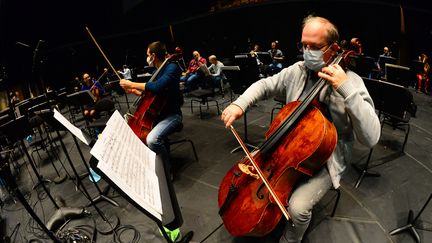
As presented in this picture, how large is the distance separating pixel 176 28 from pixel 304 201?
42.0 feet

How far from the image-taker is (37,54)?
238 cm

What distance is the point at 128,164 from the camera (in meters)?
1.18

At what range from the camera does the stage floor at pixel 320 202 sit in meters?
2.21

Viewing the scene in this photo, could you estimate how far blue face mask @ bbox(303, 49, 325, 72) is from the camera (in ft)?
5.43

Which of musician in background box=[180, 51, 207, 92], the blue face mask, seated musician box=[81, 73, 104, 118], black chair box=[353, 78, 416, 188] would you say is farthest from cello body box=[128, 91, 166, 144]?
musician in background box=[180, 51, 207, 92]

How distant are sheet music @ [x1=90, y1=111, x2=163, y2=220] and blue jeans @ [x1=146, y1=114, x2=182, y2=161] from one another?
1.36 m

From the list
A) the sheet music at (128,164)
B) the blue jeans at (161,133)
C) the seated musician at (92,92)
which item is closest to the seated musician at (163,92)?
the blue jeans at (161,133)

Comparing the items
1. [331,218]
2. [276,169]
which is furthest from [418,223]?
[276,169]

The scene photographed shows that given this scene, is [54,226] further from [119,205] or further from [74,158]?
[74,158]

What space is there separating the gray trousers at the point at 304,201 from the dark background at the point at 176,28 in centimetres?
759

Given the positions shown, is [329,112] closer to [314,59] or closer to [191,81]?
[314,59]

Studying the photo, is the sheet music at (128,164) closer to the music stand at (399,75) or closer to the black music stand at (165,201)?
the black music stand at (165,201)

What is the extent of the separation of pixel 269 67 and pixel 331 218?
20.2 ft

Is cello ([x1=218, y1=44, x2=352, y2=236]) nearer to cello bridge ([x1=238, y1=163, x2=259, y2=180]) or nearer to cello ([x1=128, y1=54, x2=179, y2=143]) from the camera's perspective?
→ cello bridge ([x1=238, y1=163, x2=259, y2=180])
